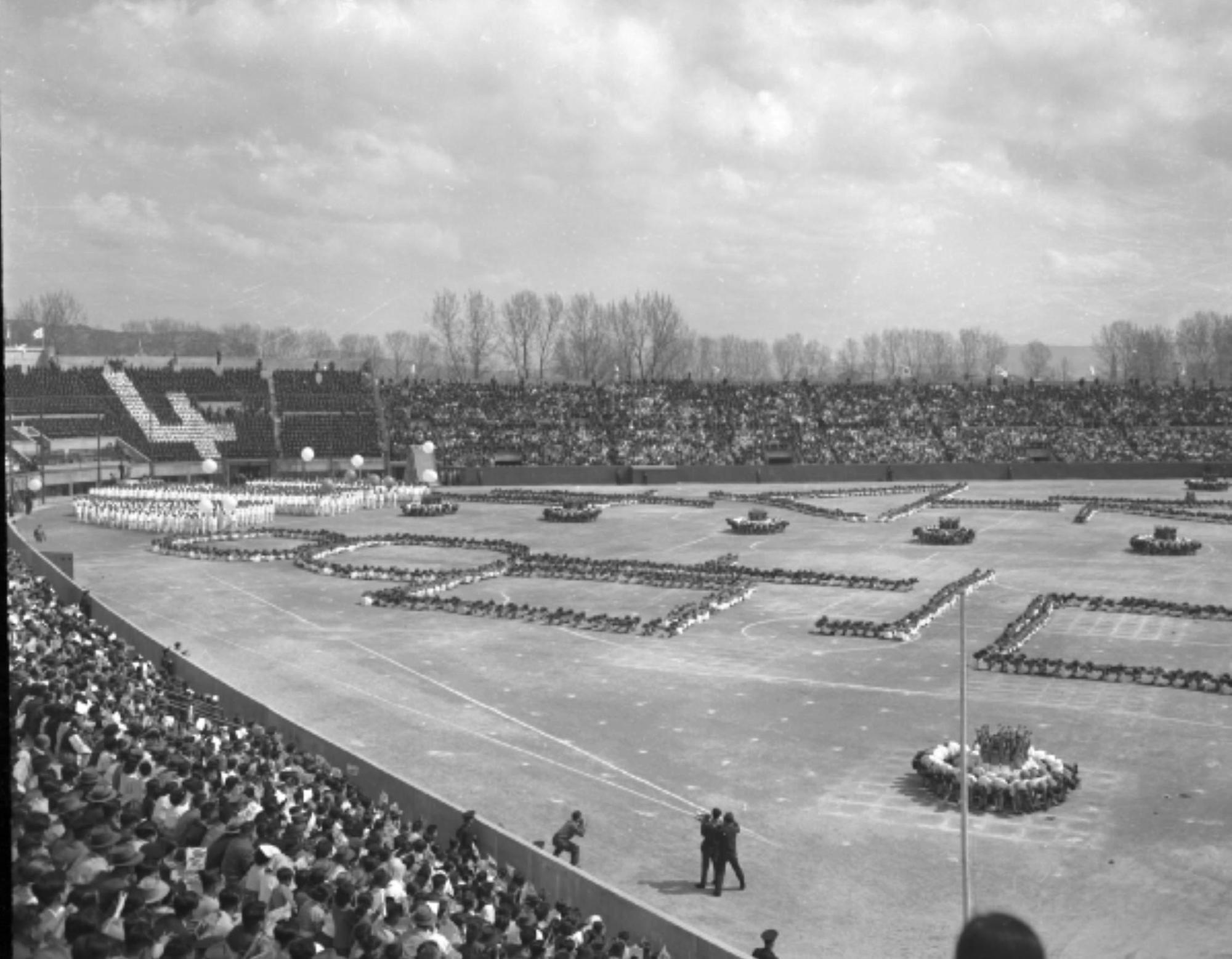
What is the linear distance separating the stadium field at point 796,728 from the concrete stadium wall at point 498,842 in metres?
1.78

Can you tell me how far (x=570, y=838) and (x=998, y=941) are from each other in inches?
528

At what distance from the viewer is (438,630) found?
32.9 metres

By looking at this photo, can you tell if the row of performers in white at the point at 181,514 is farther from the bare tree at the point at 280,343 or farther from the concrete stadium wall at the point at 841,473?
the bare tree at the point at 280,343

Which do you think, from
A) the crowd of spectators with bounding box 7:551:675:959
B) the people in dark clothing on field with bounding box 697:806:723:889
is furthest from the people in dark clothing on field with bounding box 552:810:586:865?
the people in dark clothing on field with bounding box 697:806:723:889

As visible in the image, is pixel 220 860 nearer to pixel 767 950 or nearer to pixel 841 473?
pixel 767 950

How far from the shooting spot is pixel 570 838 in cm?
1652

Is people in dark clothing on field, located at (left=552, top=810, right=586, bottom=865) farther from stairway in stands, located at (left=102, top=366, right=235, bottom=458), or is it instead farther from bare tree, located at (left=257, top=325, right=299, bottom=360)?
bare tree, located at (left=257, top=325, right=299, bottom=360)

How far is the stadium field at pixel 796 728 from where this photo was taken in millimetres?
15430

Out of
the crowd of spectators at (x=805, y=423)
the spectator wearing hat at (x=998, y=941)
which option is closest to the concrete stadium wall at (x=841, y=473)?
the crowd of spectators at (x=805, y=423)

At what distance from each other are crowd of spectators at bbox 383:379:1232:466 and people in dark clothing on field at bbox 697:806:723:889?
69302mm

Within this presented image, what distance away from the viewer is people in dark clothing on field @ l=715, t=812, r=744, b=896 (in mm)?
15477

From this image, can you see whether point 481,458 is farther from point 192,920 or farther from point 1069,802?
point 192,920

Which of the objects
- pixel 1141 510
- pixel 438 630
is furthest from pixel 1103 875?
pixel 1141 510

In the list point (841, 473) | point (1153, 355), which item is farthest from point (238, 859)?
point (1153, 355)
